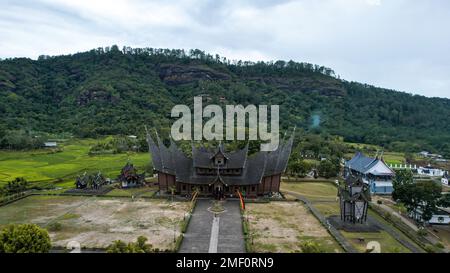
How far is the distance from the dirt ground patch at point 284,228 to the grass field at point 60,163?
2993cm

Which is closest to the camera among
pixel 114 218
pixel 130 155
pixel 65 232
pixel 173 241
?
pixel 173 241

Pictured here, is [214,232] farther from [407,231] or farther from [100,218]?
[407,231]

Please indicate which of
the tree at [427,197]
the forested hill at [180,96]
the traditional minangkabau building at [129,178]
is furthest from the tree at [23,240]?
the forested hill at [180,96]

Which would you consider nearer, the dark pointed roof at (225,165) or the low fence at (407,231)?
the low fence at (407,231)

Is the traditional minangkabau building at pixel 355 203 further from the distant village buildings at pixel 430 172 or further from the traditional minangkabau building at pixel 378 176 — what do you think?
the distant village buildings at pixel 430 172

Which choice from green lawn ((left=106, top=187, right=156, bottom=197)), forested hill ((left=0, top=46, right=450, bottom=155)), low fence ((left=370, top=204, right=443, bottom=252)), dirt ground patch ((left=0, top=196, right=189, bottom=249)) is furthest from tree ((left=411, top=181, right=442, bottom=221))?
forested hill ((left=0, top=46, right=450, bottom=155))

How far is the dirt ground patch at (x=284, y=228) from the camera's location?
2755cm

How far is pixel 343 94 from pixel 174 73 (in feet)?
257

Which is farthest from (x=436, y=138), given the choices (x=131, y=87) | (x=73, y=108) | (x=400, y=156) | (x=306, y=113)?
(x=73, y=108)

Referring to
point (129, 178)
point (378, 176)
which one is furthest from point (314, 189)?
point (129, 178)

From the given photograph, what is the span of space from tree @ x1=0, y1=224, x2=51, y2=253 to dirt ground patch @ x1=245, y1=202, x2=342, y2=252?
15.1 meters

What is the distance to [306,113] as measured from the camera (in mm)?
131500

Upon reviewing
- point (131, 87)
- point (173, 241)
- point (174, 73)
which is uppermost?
point (174, 73)

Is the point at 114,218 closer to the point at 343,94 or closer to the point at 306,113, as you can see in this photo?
the point at 306,113
